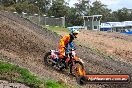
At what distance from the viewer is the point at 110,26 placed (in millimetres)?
96750

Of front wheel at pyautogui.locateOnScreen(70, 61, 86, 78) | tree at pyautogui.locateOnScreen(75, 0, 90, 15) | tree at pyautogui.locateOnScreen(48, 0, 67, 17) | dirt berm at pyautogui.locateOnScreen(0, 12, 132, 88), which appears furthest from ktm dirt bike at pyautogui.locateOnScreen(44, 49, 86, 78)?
tree at pyautogui.locateOnScreen(75, 0, 90, 15)

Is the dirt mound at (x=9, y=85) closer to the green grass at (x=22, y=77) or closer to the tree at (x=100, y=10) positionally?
the green grass at (x=22, y=77)

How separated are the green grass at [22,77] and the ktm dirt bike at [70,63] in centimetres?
197

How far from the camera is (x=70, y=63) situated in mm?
19375

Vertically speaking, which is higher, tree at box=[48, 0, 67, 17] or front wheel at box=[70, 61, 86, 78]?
front wheel at box=[70, 61, 86, 78]

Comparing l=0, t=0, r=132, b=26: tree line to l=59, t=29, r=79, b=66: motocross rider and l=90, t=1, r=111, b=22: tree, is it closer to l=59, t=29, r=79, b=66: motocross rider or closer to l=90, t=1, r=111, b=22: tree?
l=90, t=1, r=111, b=22: tree

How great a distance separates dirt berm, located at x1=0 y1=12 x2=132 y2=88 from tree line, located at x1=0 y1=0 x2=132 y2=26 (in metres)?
55.0

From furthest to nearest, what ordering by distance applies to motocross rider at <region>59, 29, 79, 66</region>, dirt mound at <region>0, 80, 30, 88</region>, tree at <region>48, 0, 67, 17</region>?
tree at <region>48, 0, 67, 17</region>
motocross rider at <region>59, 29, 79, 66</region>
dirt mound at <region>0, 80, 30, 88</region>

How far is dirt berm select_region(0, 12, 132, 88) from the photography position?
19.0 meters

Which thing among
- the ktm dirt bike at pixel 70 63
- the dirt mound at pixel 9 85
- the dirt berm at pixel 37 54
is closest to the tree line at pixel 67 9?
the dirt berm at pixel 37 54

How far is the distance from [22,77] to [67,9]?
95337 millimetres

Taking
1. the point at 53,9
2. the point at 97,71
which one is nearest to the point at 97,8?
the point at 53,9

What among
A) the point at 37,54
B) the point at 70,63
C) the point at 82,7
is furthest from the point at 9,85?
the point at 82,7

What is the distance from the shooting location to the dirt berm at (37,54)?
1903 centimetres
